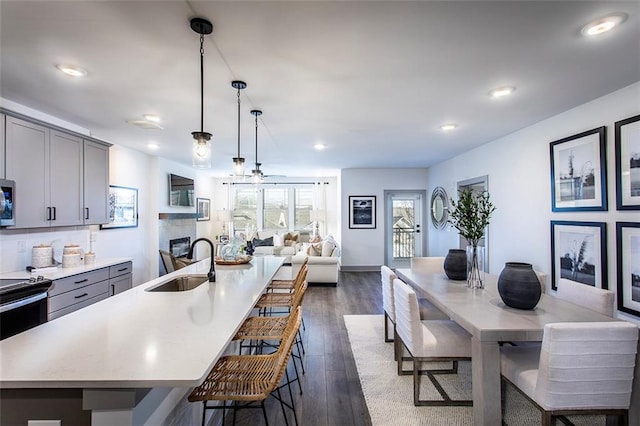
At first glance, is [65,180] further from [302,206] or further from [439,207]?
[302,206]

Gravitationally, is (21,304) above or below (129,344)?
below

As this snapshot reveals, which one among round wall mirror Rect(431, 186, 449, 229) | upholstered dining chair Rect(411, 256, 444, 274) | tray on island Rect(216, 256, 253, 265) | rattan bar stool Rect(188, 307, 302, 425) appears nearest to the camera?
rattan bar stool Rect(188, 307, 302, 425)

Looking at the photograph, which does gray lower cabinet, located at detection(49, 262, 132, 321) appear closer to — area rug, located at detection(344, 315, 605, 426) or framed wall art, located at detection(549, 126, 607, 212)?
area rug, located at detection(344, 315, 605, 426)

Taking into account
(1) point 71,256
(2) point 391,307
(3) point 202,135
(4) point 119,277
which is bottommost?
(2) point 391,307

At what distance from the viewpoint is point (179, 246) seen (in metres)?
7.02

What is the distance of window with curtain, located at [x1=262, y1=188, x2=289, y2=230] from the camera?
10016 mm

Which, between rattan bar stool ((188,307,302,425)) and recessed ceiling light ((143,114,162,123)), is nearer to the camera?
rattan bar stool ((188,307,302,425))

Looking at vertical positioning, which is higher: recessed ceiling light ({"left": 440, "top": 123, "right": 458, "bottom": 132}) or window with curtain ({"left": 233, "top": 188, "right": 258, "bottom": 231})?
recessed ceiling light ({"left": 440, "top": 123, "right": 458, "bottom": 132})

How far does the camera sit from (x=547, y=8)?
5.32 ft

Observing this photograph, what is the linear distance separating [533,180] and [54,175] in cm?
550

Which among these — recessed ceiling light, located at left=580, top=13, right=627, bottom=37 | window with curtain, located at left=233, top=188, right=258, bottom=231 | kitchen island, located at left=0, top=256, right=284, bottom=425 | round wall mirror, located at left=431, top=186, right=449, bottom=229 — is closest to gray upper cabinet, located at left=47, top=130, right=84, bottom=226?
kitchen island, located at left=0, top=256, right=284, bottom=425

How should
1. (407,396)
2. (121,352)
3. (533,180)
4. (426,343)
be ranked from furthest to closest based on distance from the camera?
(533,180)
(407,396)
(426,343)
(121,352)

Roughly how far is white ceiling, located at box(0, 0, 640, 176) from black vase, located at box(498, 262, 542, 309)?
1.49 m

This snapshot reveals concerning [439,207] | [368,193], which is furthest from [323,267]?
[439,207]
